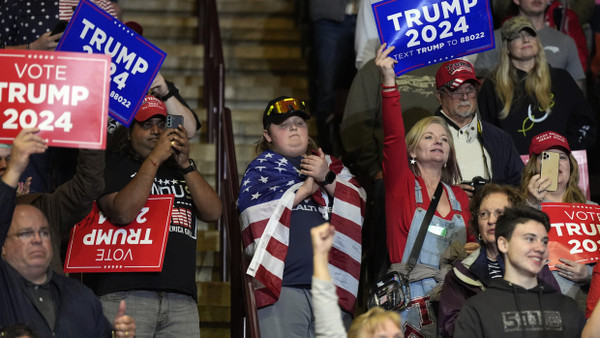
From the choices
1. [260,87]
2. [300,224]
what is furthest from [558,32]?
[300,224]

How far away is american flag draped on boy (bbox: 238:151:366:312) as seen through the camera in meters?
6.16

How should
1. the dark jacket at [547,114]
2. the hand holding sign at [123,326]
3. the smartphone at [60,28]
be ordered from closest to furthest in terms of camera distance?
the hand holding sign at [123,326], the smartphone at [60,28], the dark jacket at [547,114]

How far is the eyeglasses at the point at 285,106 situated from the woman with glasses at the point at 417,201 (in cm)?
51

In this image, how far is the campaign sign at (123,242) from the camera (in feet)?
20.1

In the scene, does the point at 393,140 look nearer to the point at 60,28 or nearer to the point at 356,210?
the point at 356,210

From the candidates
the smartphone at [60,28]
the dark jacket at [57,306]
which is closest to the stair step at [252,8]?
the smartphone at [60,28]

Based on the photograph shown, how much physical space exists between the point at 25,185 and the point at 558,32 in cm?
459

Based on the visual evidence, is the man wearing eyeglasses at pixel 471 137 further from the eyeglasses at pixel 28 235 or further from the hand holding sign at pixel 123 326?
the eyeglasses at pixel 28 235

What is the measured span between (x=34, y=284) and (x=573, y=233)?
123 inches

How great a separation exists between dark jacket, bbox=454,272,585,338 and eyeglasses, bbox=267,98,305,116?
1.79 m

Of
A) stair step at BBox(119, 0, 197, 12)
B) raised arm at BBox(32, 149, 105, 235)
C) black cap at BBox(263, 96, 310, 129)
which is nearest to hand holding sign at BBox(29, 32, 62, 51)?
raised arm at BBox(32, 149, 105, 235)

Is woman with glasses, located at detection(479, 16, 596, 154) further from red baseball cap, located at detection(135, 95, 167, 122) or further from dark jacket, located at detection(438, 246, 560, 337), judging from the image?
red baseball cap, located at detection(135, 95, 167, 122)

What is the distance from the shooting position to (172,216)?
6332 mm

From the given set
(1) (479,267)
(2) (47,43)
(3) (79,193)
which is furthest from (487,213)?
(2) (47,43)
